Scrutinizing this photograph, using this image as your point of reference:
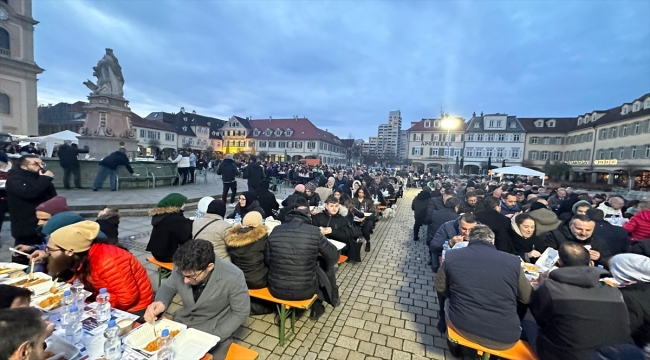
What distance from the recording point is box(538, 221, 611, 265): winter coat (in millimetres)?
4348

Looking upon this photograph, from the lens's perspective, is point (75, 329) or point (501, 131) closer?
point (75, 329)

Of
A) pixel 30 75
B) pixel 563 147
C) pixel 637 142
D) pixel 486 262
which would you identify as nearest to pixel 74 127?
pixel 30 75

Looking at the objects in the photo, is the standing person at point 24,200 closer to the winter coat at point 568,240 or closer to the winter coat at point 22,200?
the winter coat at point 22,200

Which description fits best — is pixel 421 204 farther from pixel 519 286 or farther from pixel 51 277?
pixel 51 277

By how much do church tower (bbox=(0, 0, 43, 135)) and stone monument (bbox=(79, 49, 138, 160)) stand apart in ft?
82.2

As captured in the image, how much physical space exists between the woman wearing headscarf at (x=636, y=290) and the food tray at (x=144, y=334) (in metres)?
3.98

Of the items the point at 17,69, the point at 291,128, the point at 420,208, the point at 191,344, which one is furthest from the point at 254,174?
the point at 291,128

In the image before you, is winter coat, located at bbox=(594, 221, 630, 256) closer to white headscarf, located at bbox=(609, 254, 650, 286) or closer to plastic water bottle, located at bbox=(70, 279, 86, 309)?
white headscarf, located at bbox=(609, 254, 650, 286)

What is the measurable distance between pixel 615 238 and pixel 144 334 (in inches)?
269

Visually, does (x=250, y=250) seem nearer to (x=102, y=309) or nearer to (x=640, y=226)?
(x=102, y=309)

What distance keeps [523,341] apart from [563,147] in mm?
58057

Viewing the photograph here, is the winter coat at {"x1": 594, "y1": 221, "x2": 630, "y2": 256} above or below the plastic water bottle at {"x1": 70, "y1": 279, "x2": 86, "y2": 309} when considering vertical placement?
above

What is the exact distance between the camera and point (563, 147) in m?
46.2

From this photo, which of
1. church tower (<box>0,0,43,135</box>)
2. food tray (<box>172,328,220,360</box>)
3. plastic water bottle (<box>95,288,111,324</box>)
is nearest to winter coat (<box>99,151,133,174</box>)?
plastic water bottle (<box>95,288,111,324</box>)
